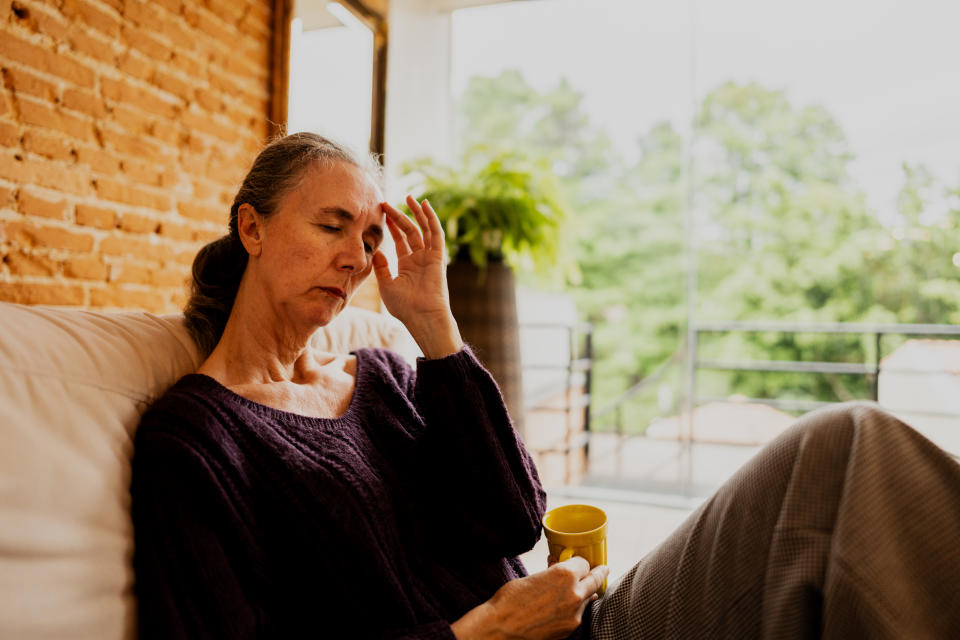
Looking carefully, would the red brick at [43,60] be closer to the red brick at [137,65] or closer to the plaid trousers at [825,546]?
the red brick at [137,65]

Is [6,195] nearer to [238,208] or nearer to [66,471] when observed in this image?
[238,208]

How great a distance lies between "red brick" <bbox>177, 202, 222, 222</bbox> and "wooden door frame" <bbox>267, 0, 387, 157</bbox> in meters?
0.34

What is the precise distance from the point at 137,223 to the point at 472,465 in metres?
1.28

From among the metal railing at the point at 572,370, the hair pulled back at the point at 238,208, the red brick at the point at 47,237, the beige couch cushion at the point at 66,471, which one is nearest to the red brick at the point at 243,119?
the red brick at the point at 47,237

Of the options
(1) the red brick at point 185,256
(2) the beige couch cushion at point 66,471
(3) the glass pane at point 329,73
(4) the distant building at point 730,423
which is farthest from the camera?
(4) the distant building at point 730,423

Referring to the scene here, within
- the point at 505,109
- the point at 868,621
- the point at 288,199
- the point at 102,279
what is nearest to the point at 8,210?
the point at 102,279

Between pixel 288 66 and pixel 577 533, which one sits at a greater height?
pixel 288 66

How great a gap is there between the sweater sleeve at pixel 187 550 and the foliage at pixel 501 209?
6.16ft

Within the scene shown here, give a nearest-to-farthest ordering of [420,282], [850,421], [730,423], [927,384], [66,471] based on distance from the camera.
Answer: [66,471]
[850,421]
[420,282]
[927,384]
[730,423]

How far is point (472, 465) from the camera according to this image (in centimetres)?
115

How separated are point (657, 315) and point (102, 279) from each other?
4478mm

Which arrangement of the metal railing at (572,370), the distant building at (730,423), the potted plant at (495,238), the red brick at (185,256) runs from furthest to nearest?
1. the metal railing at (572,370)
2. the distant building at (730,423)
3. the potted plant at (495,238)
4. the red brick at (185,256)

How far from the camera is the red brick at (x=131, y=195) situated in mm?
1741

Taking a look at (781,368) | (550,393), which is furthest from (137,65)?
(781,368)
